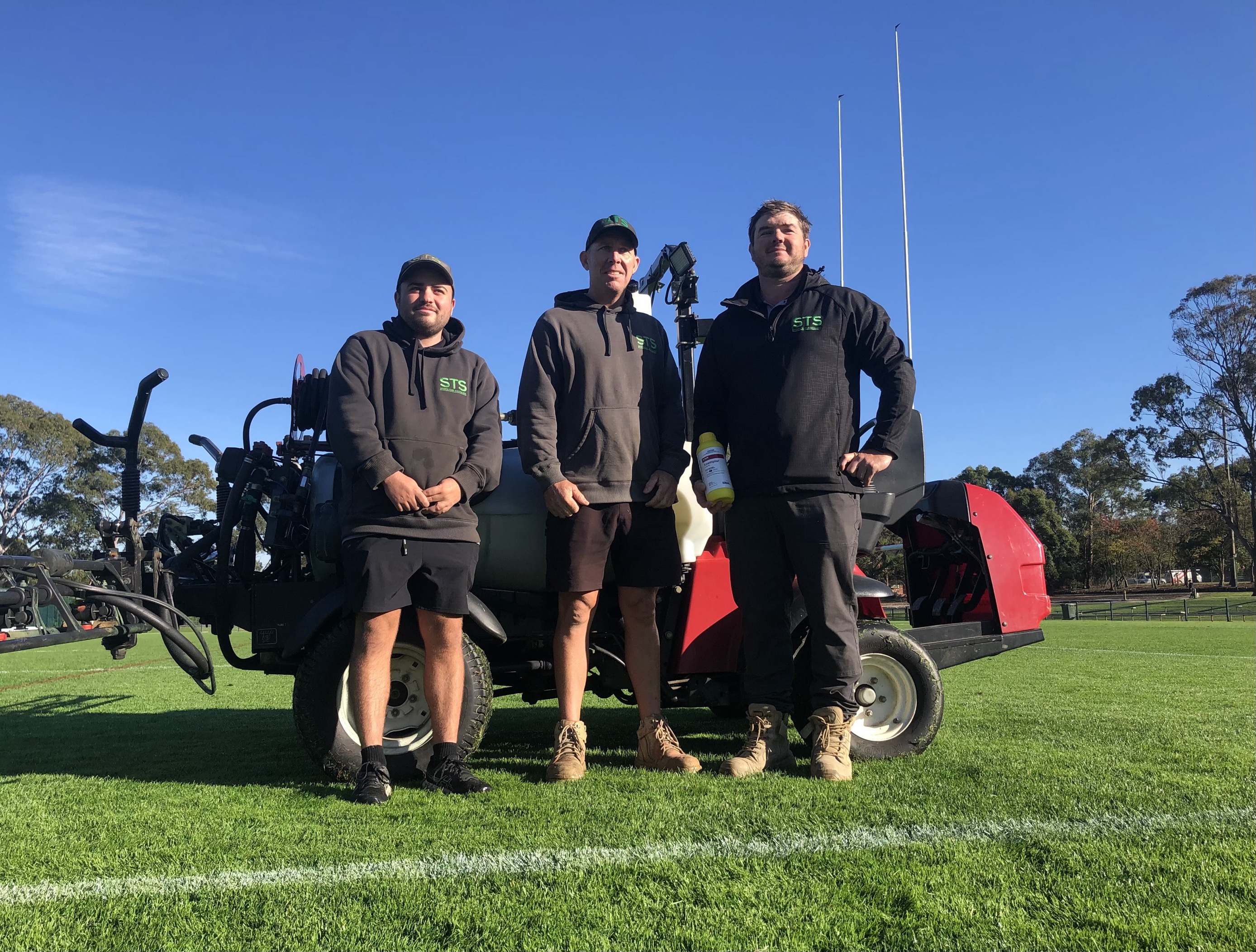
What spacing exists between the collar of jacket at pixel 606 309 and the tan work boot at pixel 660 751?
1601 millimetres

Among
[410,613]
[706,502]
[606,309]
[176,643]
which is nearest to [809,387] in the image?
[706,502]

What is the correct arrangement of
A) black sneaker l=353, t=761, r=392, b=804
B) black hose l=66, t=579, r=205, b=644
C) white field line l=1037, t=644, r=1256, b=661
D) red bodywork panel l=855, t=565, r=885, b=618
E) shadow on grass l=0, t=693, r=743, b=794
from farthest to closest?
white field line l=1037, t=644, r=1256, b=661 < red bodywork panel l=855, t=565, r=885, b=618 < shadow on grass l=0, t=693, r=743, b=794 < black hose l=66, t=579, r=205, b=644 < black sneaker l=353, t=761, r=392, b=804

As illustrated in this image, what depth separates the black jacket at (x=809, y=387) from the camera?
11.4 feet

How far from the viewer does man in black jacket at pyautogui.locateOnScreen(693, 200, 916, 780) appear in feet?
11.2

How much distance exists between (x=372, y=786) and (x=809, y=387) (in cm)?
232

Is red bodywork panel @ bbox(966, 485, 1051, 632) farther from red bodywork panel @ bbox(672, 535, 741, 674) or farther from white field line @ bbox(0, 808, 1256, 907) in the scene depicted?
white field line @ bbox(0, 808, 1256, 907)

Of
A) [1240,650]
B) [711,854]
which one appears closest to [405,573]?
[711,854]

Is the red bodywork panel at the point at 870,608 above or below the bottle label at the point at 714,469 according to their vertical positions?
below

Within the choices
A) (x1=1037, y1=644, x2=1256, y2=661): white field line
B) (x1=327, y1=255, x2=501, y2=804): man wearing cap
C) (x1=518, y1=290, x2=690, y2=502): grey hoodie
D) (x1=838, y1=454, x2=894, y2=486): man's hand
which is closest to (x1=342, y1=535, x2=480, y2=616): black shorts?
(x1=327, y1=255, x2=501, y2=804): man wearing cap

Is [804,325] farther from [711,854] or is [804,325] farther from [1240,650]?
[1240,650]

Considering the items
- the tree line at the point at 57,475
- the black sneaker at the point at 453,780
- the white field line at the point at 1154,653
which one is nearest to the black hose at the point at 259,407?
the black sneaker at the point at 453,780

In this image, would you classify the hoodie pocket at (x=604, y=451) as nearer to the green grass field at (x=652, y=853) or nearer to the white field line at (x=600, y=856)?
the green grass field at (x=652, y=853)

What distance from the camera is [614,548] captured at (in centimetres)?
356

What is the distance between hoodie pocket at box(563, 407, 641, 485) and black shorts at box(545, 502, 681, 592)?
0.13 m
